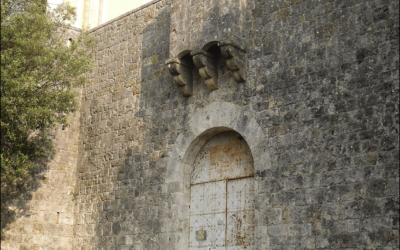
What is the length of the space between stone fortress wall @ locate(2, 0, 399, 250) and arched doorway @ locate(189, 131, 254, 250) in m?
0.26

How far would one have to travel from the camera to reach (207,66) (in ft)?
36.7

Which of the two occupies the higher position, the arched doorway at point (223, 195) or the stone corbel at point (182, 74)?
the stone corbel at point (182, 74)

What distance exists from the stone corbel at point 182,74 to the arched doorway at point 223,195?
110 centimetres

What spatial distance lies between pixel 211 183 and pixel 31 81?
3.91 meters

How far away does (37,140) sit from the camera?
490 inches

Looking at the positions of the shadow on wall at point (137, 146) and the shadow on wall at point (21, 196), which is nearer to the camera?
the shadow on wall at point (137, 146)

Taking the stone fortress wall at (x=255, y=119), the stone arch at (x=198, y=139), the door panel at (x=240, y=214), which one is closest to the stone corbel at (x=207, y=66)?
the stone fortress wall at (x=255, y=119)

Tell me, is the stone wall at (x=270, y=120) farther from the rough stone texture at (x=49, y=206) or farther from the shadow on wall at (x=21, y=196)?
the shadow on wall at (x=21, y=196)

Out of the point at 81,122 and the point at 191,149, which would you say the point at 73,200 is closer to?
the point at 81,122

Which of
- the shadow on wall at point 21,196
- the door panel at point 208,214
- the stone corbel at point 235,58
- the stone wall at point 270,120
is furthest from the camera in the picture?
the shadow on wall at point 21,196

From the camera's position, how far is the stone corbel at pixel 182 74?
1162 centimetres

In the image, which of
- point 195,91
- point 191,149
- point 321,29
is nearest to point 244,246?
point 191,149

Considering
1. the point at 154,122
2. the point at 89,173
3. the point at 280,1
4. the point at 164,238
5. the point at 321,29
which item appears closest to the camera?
the point at 321,29

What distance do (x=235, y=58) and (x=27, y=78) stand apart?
3964mm
